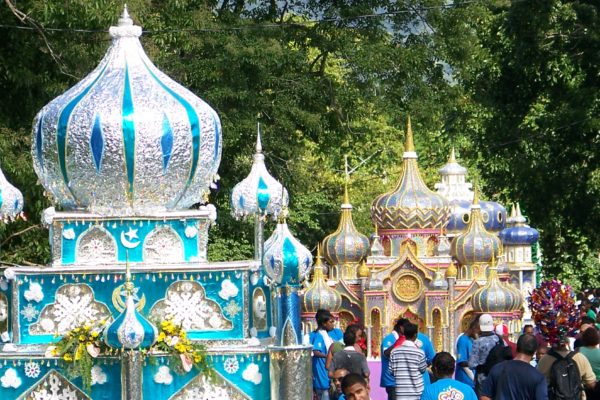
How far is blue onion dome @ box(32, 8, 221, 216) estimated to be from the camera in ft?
45.4

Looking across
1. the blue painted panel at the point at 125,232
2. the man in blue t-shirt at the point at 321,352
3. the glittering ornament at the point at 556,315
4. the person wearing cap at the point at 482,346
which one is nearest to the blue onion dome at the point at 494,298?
the glittering ornament at the point at 556,315

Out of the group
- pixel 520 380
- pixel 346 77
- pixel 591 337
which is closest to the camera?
pixel 520 380

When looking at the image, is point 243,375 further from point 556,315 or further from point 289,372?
point 556,315

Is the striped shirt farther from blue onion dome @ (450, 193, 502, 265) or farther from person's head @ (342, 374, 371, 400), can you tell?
blue onion dome @ (450, 193, 502, 265)

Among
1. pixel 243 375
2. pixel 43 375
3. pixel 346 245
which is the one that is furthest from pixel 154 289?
pixel 346 245

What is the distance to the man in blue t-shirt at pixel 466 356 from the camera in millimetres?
17578

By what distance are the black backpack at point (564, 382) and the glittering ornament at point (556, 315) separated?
2243mm

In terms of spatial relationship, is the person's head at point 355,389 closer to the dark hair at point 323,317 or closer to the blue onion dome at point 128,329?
the blue onion dome at point 128,329

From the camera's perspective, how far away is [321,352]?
1825cm

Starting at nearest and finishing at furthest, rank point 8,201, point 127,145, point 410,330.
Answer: point 127,145, point 410,330, point 8,201

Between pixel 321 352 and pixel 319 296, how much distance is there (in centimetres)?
1500

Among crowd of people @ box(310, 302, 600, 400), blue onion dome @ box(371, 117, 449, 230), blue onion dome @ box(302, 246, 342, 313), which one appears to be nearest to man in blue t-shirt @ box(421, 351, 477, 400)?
crowd of people @ box(310, 302, 600, 400)

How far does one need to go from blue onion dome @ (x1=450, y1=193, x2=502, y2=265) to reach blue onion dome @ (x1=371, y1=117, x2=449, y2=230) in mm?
618

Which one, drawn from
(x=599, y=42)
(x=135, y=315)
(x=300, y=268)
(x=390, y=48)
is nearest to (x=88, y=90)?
(x=135, y=315)
